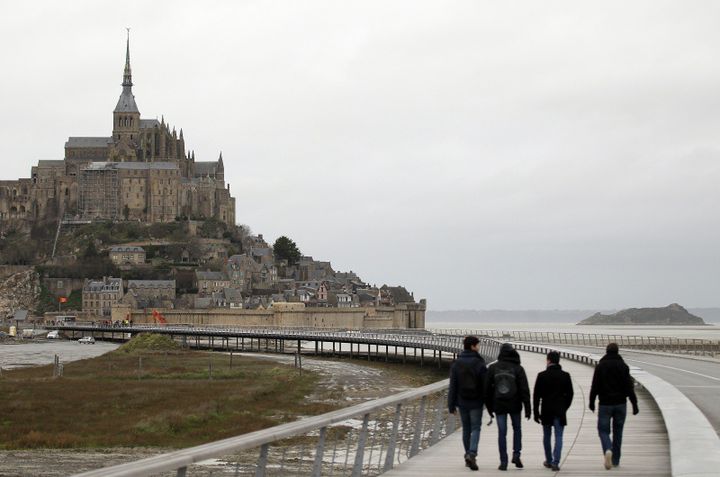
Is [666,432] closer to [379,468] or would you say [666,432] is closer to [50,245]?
[379,468]

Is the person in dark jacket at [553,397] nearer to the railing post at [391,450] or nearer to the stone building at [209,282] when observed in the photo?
the railing post at [391,450]

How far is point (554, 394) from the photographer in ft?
49.8

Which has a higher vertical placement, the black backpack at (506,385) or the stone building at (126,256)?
the stone building at (126,256)

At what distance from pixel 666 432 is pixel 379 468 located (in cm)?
559

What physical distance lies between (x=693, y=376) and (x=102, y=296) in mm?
140852

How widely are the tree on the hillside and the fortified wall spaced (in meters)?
34.6

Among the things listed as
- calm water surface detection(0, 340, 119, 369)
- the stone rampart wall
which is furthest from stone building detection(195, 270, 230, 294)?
calm water surface detection(0, 340, 119, 369)

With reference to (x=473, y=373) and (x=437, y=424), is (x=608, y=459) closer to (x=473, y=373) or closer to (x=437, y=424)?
(x=473, y=373)

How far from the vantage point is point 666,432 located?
1852 cm

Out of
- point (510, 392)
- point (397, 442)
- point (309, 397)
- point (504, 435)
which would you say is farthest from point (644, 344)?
point (504, 435)

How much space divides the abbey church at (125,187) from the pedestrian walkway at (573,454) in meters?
172

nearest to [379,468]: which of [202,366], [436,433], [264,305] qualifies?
[436,433]

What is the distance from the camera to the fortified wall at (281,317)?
154 meters

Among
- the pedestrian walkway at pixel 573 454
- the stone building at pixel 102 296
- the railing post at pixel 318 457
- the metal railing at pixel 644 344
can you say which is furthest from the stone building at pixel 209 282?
the railing post at pixel 318 457
